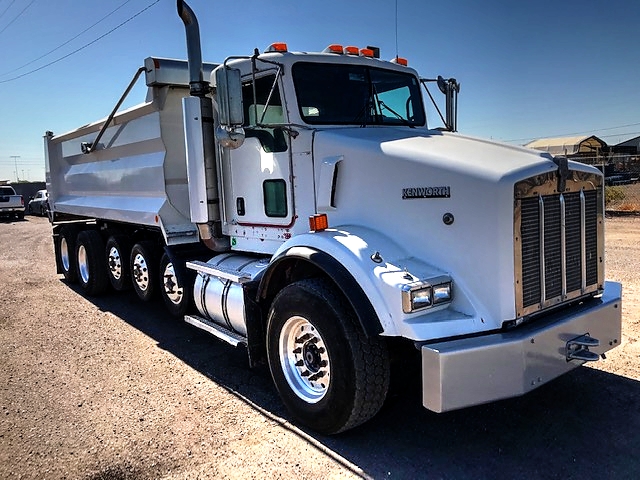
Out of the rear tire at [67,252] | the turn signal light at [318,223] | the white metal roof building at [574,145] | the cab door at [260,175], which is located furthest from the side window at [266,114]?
the white metal roof building at [574,145]

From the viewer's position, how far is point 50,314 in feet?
24.9

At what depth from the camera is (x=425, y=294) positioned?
3209 millimetres

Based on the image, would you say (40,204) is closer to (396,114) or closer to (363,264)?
(396,114)

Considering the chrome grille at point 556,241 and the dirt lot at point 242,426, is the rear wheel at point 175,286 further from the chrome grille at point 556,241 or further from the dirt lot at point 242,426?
the chrome grille at point 556,241

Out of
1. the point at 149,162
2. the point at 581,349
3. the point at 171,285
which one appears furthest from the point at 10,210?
the point at 581,349

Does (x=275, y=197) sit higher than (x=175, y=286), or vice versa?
(x=275, y=197)

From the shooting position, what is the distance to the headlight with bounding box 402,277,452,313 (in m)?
3.12

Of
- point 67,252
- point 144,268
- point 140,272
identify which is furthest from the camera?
point 67,252

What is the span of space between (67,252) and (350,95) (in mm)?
7239

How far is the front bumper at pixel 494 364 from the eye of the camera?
3.03 m

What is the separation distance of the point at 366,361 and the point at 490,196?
4.20 feet

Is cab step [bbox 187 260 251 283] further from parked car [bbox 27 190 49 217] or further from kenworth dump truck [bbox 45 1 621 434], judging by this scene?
parked car [bbox 27 190 49 217]

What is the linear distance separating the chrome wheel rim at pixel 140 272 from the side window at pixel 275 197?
2.83 metres

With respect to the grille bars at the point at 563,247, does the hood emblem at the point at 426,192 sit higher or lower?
higher
